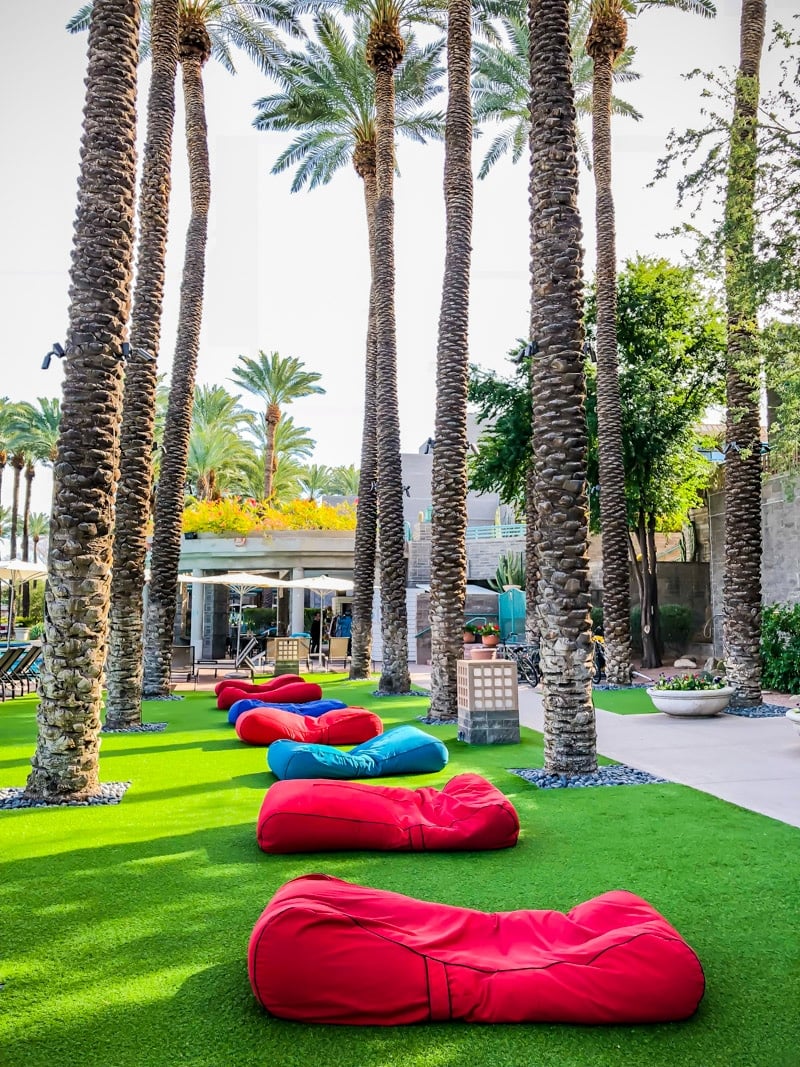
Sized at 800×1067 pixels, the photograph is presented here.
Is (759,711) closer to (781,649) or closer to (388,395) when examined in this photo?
(781,649)

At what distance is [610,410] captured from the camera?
1828 cm

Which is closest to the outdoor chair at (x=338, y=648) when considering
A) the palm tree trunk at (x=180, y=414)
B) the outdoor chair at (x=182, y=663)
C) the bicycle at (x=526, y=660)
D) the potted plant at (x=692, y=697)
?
the outdoor chair at (x=182, y=663)

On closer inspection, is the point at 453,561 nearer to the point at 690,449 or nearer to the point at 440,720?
the point at 440,720

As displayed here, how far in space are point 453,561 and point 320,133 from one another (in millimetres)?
16606

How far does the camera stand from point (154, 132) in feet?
48.2

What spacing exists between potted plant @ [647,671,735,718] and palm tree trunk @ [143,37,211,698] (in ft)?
31.2

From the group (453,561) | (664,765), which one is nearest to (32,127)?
(453,561)

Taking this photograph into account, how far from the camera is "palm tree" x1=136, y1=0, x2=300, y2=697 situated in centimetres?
1639

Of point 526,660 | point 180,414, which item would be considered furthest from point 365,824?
point 526,660

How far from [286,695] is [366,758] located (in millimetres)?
5365

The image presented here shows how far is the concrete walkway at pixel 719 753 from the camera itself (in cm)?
794

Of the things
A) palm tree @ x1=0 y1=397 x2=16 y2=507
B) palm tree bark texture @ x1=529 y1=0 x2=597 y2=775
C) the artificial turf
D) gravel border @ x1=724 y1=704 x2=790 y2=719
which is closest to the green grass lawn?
palm tree bark texture @ x1=529 y1=0 x2=597 y2=775

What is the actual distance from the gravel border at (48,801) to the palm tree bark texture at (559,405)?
461cm

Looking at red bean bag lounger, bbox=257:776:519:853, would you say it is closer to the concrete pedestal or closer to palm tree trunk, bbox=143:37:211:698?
the concrete pedestal
